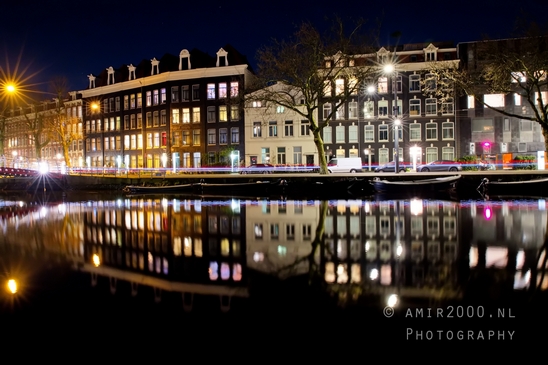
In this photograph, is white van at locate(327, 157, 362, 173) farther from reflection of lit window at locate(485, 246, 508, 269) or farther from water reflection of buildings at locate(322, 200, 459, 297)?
reflection of lit window at locate(485, 246, 508, 269)

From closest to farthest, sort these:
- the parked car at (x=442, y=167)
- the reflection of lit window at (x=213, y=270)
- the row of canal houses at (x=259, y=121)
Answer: the reflection of lit window at (x=213, y=270), the parked car at (x=442, y=167), the row of canal houses at (x=259, y=121)

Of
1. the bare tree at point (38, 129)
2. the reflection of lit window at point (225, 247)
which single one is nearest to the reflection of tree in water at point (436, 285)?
the reflection of lit window at point (225, 247)

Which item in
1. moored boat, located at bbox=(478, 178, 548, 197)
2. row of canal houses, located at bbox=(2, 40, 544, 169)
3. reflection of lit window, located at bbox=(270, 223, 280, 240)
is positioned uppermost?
row of canal houses, located at bbox=(2, 40, 544, 169)

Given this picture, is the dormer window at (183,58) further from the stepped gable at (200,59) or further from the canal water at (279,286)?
the canal water at (279,286)

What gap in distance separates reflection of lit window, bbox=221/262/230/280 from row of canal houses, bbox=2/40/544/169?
40.6 metres

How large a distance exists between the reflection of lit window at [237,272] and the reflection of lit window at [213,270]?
0.30 m

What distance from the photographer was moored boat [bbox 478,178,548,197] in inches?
1137

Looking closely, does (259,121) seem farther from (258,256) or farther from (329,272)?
(329,272)

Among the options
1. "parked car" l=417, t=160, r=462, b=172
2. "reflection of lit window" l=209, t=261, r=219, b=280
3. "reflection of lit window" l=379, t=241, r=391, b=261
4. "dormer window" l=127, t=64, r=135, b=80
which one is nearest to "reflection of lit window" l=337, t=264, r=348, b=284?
"reflection of lit window" l=379, t=241, r=391, b=261

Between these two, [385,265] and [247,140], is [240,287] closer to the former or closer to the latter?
[385,265]

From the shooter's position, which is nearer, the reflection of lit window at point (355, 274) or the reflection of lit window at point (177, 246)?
the reflection of lit window at point (355, 274)

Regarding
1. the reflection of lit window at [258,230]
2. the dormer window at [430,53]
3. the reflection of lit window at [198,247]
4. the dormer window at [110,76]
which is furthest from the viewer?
the dormer window at [110,76]

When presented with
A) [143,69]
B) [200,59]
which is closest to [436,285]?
[200,59]

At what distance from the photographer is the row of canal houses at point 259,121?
54.4 m
